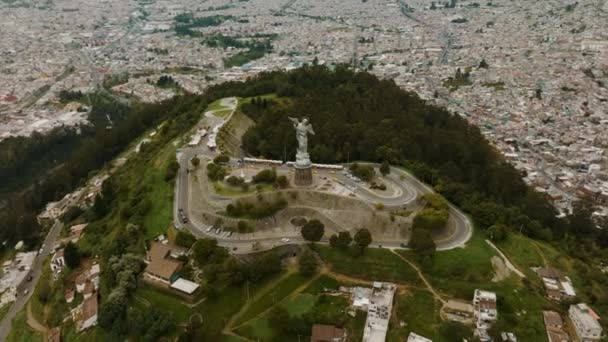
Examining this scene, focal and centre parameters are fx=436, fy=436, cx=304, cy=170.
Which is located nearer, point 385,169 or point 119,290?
point 119,290

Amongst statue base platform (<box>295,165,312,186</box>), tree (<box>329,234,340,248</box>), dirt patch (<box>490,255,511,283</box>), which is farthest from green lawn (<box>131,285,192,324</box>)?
dirt patch (<box>490,255,511,283</box>)

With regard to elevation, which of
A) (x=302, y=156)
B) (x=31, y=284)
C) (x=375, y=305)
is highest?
(x=302, y=156)

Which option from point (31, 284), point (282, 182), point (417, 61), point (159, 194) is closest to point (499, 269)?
point (282, 182)

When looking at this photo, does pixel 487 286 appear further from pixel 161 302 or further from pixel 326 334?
pixel 161 302

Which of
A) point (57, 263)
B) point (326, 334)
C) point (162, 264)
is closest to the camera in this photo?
point (326, 334)

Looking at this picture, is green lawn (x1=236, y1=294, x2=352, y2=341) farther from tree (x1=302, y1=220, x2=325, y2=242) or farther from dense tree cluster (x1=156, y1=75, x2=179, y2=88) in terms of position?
dense tree cluster (x1=156, y1=75, x2=179, y2=88)

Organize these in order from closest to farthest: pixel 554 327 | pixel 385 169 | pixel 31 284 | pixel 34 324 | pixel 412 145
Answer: pixel 554 327 < pixel 34 324 < pixel 31 284 < pixel 385 169 < pixel 412 145

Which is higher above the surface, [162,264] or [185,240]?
[185,240]

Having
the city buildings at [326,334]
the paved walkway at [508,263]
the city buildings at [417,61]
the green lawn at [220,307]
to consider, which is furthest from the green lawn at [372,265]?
the city buildings at [417,61]
